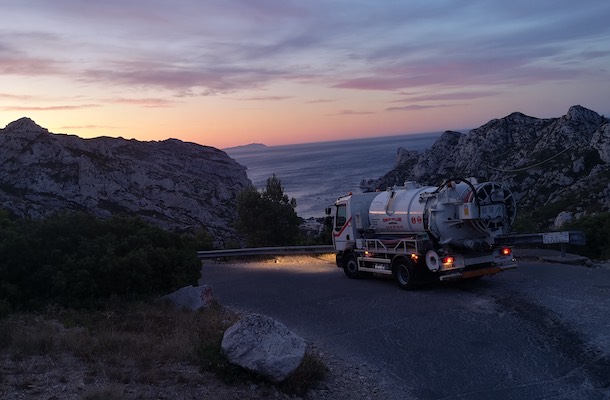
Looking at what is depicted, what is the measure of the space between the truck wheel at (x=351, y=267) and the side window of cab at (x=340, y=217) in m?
1.26

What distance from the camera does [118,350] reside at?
28.0ft

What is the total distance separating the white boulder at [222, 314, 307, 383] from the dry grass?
8.4 inches

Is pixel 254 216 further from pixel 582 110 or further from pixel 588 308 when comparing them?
pixel 582 110

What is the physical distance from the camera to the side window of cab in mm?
18875

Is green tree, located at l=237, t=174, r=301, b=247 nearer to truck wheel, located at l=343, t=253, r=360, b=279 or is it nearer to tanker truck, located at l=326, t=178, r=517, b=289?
truck wheel, located at l=343, t=253, r=360, b=279

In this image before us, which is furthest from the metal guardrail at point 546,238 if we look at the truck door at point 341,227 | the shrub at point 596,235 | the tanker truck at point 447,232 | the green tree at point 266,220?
the green tree at point 266,220

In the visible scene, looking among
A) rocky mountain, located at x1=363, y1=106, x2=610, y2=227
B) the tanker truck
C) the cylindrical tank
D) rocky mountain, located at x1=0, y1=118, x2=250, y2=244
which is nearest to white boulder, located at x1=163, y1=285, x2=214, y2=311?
the tanker truck

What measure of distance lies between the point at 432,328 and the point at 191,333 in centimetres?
466

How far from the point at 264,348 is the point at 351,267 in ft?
35.1

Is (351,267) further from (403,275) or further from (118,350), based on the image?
(118,350)

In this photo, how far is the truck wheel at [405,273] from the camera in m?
15.1

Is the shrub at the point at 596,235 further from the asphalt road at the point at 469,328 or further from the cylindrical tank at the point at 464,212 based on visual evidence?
the cylindrical tank at the point at 464,212

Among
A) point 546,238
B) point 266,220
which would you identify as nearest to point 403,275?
point 546,238

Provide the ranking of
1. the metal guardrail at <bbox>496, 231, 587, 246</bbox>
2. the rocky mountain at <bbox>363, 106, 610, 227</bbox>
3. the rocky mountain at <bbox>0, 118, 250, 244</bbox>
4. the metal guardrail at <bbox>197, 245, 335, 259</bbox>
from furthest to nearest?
the rocky mountain at <bbox>0, 118, 250, 244</bbox>
the rocky mountain at <bbox>363, 106, 610, 227</bbox>
the metal guardrail at <bbox>197, 245, 335, 259</bbox>
the metal guardrail at <bbox>496, 231, 587, 246</bbox>
